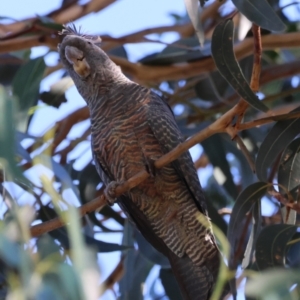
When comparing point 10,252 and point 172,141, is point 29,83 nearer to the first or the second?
point 172,141

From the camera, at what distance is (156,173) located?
2.82m

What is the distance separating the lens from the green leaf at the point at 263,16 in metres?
2.28

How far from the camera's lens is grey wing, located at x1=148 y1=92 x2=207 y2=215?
9.19ft

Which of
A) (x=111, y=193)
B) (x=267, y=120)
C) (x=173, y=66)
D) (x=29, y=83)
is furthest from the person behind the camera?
(x=173, y=66)

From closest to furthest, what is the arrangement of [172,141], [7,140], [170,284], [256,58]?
[7,140] < [256,58] < [172,141] < [170,284]

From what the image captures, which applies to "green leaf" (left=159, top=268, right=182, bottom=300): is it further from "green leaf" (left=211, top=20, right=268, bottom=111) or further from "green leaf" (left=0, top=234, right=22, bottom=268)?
"green leaf" (left=0, top=234, right=22, bottom=268)

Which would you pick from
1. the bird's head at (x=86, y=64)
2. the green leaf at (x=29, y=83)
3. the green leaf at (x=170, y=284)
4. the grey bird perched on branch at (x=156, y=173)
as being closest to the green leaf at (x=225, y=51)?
the grey bird perched on branch at (x=156, y=173)

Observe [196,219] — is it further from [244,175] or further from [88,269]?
[88,269]

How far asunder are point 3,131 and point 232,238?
1289 millimetres

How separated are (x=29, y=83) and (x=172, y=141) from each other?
736 millimetres

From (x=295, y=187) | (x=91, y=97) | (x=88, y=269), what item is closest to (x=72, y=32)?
(x=91, y=97)

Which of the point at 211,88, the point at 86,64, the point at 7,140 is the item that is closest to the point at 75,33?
the point at 86,64

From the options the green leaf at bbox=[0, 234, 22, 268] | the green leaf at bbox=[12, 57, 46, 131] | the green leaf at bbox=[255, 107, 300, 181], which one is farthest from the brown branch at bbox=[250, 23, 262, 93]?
the green leaf at bbox=[0, 234, 22, 268]

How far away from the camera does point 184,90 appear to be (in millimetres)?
3854
